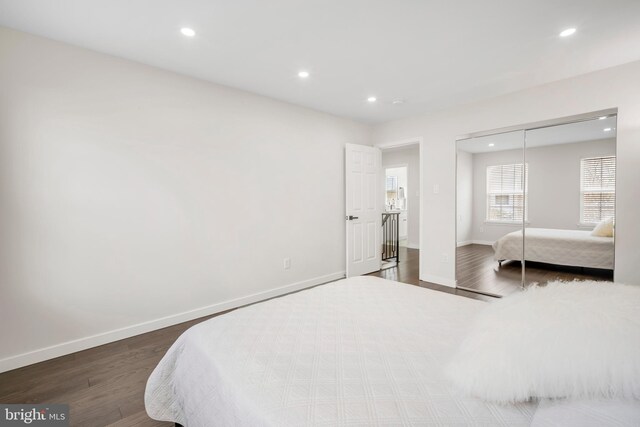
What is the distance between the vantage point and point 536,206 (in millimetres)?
3369

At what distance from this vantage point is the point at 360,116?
4.46 meters

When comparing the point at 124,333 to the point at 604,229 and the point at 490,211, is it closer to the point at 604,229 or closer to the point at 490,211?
the point at 490,211

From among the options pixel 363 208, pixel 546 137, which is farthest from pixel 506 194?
pixel 363 208

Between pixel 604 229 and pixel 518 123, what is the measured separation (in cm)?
141

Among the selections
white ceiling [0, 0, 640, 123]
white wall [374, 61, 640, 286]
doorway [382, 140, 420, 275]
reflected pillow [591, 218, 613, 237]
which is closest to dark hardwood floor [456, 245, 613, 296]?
white wall [374, 61, 640, 286]

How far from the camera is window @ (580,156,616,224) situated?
2.88 meters

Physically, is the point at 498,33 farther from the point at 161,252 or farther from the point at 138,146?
the point at 161,252

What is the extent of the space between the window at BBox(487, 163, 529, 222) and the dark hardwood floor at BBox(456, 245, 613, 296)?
468 mm

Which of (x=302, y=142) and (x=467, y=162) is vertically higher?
(x=302, y=142)

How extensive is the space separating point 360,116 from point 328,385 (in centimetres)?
407

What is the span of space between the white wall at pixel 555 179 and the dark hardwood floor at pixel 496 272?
0.42 metres

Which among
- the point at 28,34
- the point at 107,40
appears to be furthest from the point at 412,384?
the point at 28,34

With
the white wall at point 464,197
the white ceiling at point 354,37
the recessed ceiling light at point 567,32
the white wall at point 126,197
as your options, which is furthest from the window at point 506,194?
the white wall at point 126,197

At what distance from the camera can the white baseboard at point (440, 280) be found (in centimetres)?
406
